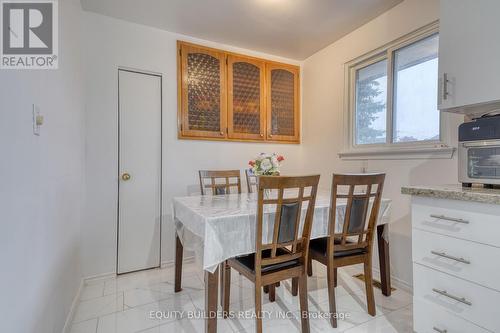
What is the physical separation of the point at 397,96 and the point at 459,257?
1.70 meters

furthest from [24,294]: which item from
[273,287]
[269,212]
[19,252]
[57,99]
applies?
[273,287]

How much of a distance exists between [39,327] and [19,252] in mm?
473

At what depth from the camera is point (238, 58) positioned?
3203 millimetres

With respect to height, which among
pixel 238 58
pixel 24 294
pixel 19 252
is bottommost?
pixel 24 294

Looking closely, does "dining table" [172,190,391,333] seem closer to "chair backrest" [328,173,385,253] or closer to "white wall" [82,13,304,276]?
"chair backrest" [328,173,385,253]

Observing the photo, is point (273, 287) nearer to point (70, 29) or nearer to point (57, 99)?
point (57, 99)

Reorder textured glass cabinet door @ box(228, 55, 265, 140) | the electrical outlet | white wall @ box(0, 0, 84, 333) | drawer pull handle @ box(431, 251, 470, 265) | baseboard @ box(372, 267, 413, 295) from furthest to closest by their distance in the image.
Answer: textured glass cabinet door @ box(228, 55, 265, 140) < baseboard @ box(372, 267, 413, 295) < drawer pull handle @ box(431, 251, 470, 265) < the electrical outlet < white wall @ box(0, 0, 84, 333)

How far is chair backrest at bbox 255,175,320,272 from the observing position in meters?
1.43

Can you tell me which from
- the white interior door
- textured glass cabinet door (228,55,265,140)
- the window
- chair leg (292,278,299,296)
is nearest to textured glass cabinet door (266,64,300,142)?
textured glass cabinet door (228,55,265,140)

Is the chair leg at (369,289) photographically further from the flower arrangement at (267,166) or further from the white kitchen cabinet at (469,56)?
the white kitchen cabinet at (469,56)

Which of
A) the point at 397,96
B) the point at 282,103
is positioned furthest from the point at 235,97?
the point at 397,96

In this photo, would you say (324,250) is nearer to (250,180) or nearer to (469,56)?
(250,180)

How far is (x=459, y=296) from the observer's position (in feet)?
4.21

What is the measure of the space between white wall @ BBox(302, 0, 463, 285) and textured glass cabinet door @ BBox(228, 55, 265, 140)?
70cm
